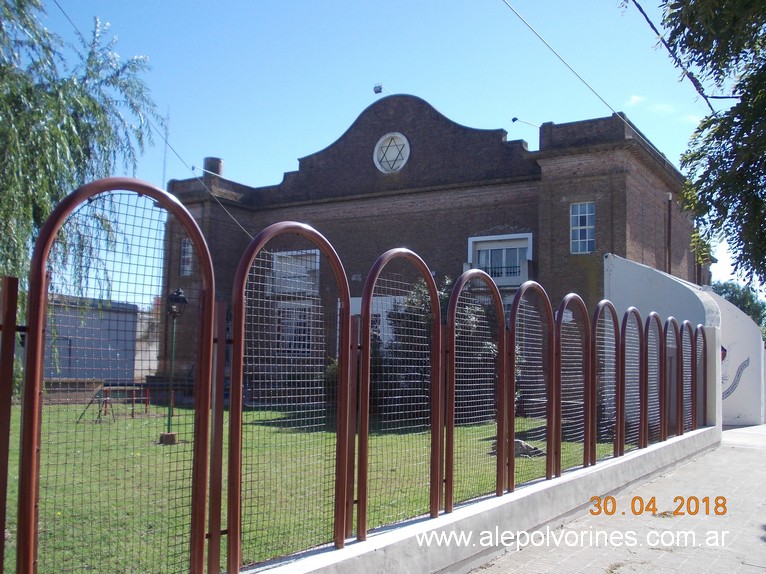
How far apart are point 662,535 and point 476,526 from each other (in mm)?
2320

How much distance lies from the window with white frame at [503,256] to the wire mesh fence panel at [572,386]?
17.6 metres

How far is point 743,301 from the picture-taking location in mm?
69062

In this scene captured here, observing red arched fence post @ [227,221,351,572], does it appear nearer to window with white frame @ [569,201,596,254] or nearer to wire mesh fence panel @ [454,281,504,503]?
wire mesh fence panel @ [454,281,504,503]

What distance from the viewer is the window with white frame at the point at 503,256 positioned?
88.2 ft

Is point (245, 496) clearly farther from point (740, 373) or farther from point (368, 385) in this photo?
point (740, 373)

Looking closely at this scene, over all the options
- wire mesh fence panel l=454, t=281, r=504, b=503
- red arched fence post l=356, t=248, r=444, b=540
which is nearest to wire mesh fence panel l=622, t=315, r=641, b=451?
wire mesh fence panel l=454, t=281, r=504, b=503

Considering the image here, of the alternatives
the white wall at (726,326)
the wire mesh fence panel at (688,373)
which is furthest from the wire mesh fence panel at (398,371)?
the white wall at (726,326)

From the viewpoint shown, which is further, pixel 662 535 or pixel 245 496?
pixel 662 535

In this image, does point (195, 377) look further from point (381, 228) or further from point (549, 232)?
point (381, 228)

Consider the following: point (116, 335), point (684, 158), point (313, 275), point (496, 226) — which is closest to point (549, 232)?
point (496, 226)

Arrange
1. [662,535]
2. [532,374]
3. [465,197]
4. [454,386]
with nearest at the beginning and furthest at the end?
[454,386] < [662,535] < [532,374] < [465,197]

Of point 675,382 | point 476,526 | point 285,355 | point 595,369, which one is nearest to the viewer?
point 285,355

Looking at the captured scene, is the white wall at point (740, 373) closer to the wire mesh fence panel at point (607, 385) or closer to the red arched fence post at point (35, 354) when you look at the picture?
the wire mesh fence panel at point (607, 385)

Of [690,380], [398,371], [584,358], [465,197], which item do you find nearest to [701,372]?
[690,380]
